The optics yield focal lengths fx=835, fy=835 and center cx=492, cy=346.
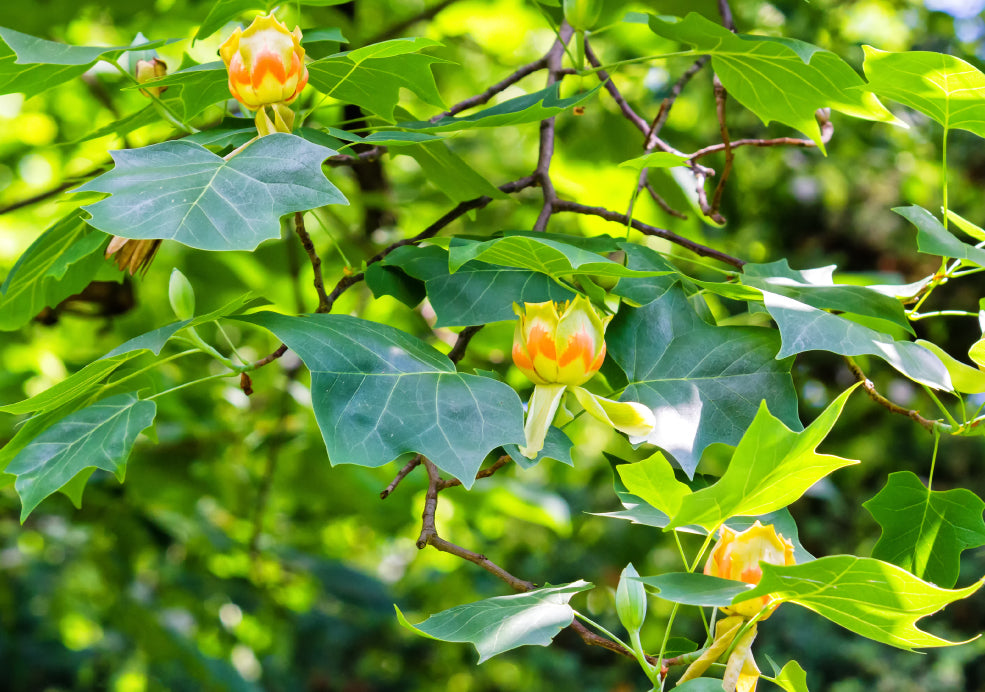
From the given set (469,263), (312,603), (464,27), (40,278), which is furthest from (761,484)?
(312,603)

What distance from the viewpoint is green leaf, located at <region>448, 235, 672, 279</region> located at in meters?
0.71

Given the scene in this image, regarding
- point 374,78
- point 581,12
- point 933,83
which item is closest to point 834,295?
point 933,83

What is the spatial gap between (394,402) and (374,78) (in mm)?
392

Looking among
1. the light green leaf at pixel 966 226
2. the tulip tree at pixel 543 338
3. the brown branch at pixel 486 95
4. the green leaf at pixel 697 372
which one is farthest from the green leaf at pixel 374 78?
the light green leaf at pixel 966 226

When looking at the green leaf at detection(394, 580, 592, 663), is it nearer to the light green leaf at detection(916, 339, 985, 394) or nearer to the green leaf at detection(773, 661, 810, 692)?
the green leaf at detection(773, 661, 810, 692)

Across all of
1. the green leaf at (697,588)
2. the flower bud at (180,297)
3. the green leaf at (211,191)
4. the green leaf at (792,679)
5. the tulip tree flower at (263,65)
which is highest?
the tulip tree flower at (263,65)

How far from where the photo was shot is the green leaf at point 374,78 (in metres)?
0.89

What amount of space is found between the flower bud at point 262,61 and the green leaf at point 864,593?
0.62 m

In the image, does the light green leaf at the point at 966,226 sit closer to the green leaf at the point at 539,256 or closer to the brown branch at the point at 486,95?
the green leaf at the point at 539,256

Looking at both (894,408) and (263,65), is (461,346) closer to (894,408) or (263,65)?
(263,65)

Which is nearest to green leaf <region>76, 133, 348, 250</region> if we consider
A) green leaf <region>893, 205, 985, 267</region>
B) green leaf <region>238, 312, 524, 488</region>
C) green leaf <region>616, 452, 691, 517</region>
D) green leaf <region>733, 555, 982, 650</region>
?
green leaf <region>238, 312, 524, 488</region>

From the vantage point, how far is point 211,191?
28.3 inches

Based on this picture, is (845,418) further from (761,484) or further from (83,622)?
(83,622)

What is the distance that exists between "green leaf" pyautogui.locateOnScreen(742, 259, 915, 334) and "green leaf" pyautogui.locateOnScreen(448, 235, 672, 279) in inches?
7.8
